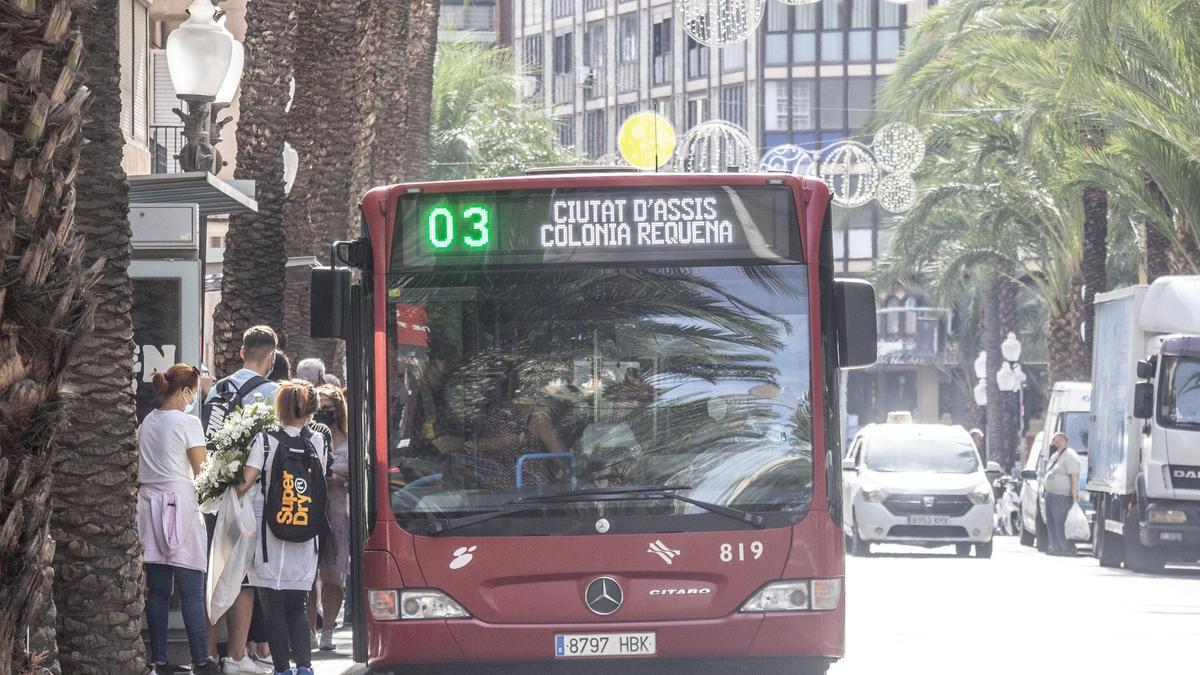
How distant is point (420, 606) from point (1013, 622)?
823 cm

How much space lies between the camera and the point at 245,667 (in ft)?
39.7

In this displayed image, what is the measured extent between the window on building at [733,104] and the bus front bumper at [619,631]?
218ft

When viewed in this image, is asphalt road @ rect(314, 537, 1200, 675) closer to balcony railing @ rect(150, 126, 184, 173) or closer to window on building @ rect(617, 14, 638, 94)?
balcony railing @ rect(150, 126, 184, 173)

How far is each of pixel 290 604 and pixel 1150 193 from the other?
23.4m

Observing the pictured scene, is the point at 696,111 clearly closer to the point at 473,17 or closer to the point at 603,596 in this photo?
the point at 473,17

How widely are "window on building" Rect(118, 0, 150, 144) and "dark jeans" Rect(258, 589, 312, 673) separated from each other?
20154 mm

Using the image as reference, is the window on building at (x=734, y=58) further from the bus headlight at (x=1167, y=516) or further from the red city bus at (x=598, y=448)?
the red city bus at (x=598, y=448)

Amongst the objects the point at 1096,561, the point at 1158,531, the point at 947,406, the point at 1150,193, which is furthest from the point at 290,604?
the point at 947,406

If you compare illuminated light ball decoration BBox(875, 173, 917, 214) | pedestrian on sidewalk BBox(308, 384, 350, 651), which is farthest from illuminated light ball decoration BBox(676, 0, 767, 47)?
pedestrian on sidewalk BBox(308, 384, 350, 651)

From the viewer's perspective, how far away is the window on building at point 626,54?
265 ft

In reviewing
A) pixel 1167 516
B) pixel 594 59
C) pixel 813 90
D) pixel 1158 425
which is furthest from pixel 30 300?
pixel 594 59

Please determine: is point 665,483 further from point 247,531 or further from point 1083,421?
point 1083,421

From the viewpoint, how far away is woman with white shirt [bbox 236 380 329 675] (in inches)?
438

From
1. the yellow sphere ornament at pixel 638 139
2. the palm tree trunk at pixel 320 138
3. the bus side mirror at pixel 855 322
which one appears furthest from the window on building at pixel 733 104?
the bus side mirror at pixel 855 322
